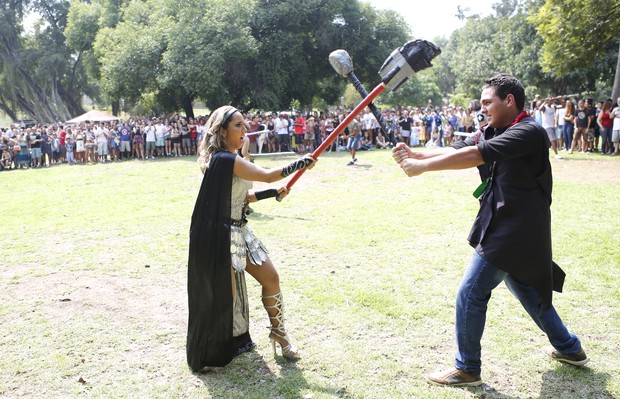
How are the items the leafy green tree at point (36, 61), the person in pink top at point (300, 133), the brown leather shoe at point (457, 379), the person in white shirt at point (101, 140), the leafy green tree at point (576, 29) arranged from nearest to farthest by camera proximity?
the brown leather shoe at point (457, 379) → the leafy green tree at point (576, 29) → the person in white shirt at point (101, 140) → the person in pink top at point (300, 133) → the leafy green tree at point (36, 61)

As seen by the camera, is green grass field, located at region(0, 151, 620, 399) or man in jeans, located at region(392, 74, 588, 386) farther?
green grass field, located at region(0, 151, 620, 399)

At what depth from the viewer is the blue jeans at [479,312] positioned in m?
3.64

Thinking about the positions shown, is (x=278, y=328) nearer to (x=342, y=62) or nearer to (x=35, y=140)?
(x=342, y=62)

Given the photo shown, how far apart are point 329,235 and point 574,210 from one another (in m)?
4.55

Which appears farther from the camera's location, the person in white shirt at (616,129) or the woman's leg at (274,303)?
the person in white shirt at (616,129)

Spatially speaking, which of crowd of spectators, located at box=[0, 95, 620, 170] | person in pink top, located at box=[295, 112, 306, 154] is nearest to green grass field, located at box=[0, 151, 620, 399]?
crowd of spectators, located at box=[0, 95, 620, 170]

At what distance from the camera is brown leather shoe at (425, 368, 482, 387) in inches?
150

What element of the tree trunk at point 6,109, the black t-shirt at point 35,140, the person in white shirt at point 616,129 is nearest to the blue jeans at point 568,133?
the person in white shirt at point 616,129

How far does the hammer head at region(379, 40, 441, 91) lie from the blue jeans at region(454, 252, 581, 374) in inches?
59.2

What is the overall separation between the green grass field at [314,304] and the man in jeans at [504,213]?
22.1 inches

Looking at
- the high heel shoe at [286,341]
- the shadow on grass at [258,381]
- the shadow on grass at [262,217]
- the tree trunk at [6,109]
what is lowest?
the shadow on grass at [258,381]

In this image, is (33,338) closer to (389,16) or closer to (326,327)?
(326,327)

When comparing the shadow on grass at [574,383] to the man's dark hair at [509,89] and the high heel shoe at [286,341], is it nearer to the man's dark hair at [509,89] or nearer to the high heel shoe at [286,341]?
the high heel shoe at [286,341]

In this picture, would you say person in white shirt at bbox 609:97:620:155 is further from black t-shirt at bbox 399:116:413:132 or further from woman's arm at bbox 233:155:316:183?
woman's arm at bbox 233:155:316:183
